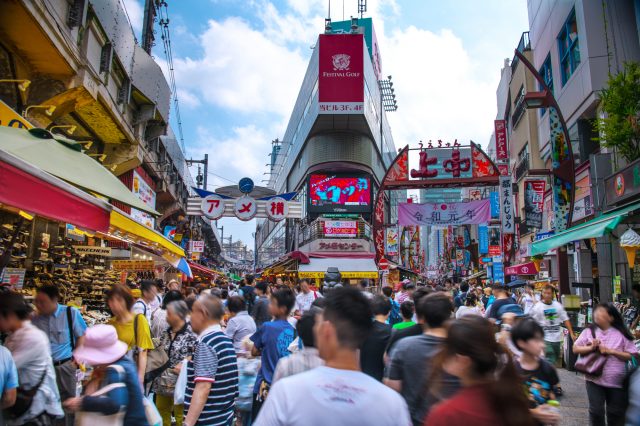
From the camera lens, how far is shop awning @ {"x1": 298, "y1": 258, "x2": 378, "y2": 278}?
27609 millimetres

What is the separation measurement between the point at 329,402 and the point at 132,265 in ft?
54.7

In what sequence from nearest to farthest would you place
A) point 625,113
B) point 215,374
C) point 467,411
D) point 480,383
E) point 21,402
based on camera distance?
point 467,411 → point 480,383 → point 215,374 → point 21,402 → point 625,113

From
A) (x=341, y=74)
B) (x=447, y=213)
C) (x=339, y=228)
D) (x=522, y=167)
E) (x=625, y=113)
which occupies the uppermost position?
(x=341, y=74)

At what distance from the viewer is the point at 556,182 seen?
14195 mm

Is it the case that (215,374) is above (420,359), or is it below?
below

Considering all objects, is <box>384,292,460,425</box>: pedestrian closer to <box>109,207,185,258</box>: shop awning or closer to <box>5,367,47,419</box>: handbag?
<box>5,367,47,419</box>: handbag

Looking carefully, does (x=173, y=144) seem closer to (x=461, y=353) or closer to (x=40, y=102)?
(x=40, y=102)

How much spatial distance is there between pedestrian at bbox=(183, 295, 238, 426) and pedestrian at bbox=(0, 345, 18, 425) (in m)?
1.23

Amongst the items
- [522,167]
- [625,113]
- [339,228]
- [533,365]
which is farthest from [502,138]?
[533,365]

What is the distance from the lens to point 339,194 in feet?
138

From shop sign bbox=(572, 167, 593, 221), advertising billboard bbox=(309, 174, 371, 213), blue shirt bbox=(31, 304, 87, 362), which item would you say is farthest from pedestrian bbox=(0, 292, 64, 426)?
advertising billboard bbox=(309, 174, 371, 213)

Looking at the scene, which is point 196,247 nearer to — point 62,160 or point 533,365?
point 62,160

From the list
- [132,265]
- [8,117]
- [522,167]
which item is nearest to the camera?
[8,117]

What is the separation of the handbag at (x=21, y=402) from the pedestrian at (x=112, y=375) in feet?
3.28
